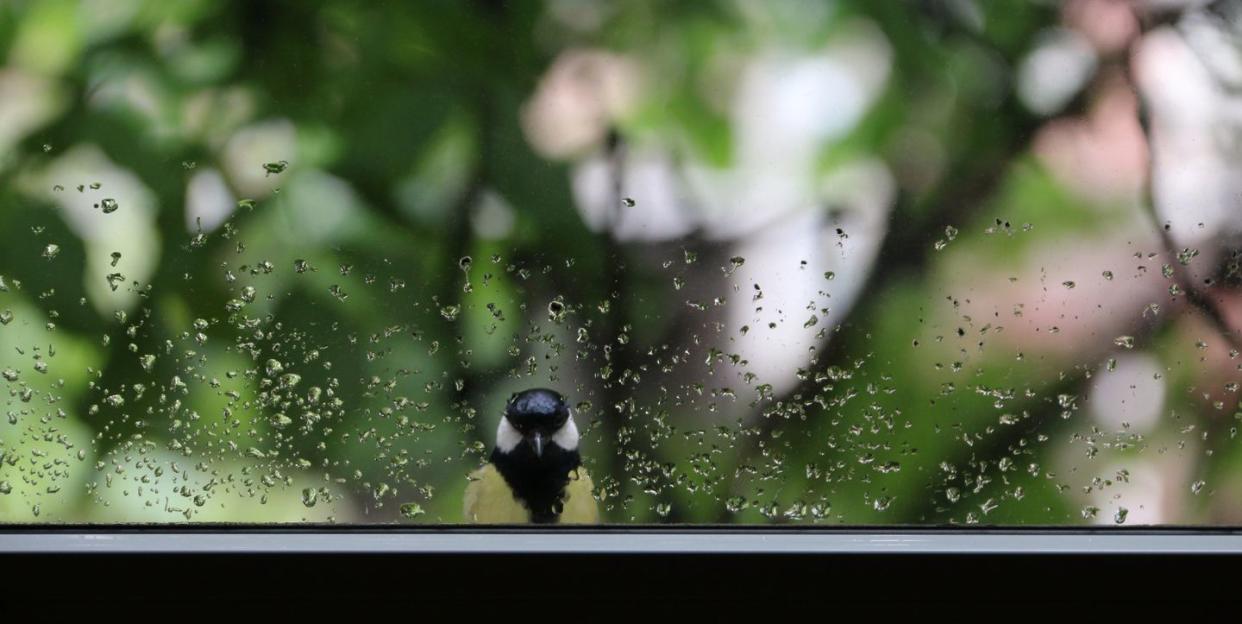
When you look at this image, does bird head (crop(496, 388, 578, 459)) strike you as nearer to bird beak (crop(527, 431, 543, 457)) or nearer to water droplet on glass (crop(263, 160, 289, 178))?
bird beak (crop(527, 431, 543, 457))

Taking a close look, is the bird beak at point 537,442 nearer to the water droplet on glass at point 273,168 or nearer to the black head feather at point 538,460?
the black head feather at point 538,460

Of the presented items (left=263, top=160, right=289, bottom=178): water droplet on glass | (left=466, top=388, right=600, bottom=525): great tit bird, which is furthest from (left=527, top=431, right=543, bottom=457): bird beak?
(left=263, top=160, right=289, bottom=178): water droplet on glass

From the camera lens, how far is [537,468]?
94cm

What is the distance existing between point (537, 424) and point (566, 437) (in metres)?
0.07

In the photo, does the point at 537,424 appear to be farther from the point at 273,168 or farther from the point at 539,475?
the point at 273,168

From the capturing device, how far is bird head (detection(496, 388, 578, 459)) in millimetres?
897

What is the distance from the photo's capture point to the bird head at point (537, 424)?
2.94 ft

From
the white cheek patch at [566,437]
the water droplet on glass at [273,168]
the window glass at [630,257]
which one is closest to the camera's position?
the window glass at [630,257]

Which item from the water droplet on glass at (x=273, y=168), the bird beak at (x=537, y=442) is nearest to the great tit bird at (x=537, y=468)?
the bird beak at (x=537, y=442)

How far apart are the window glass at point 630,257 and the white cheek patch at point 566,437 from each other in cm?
4

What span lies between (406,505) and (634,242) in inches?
11.8

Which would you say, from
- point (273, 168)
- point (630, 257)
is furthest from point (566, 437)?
point (273, 168)

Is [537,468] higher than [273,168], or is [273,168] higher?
[273,168]
